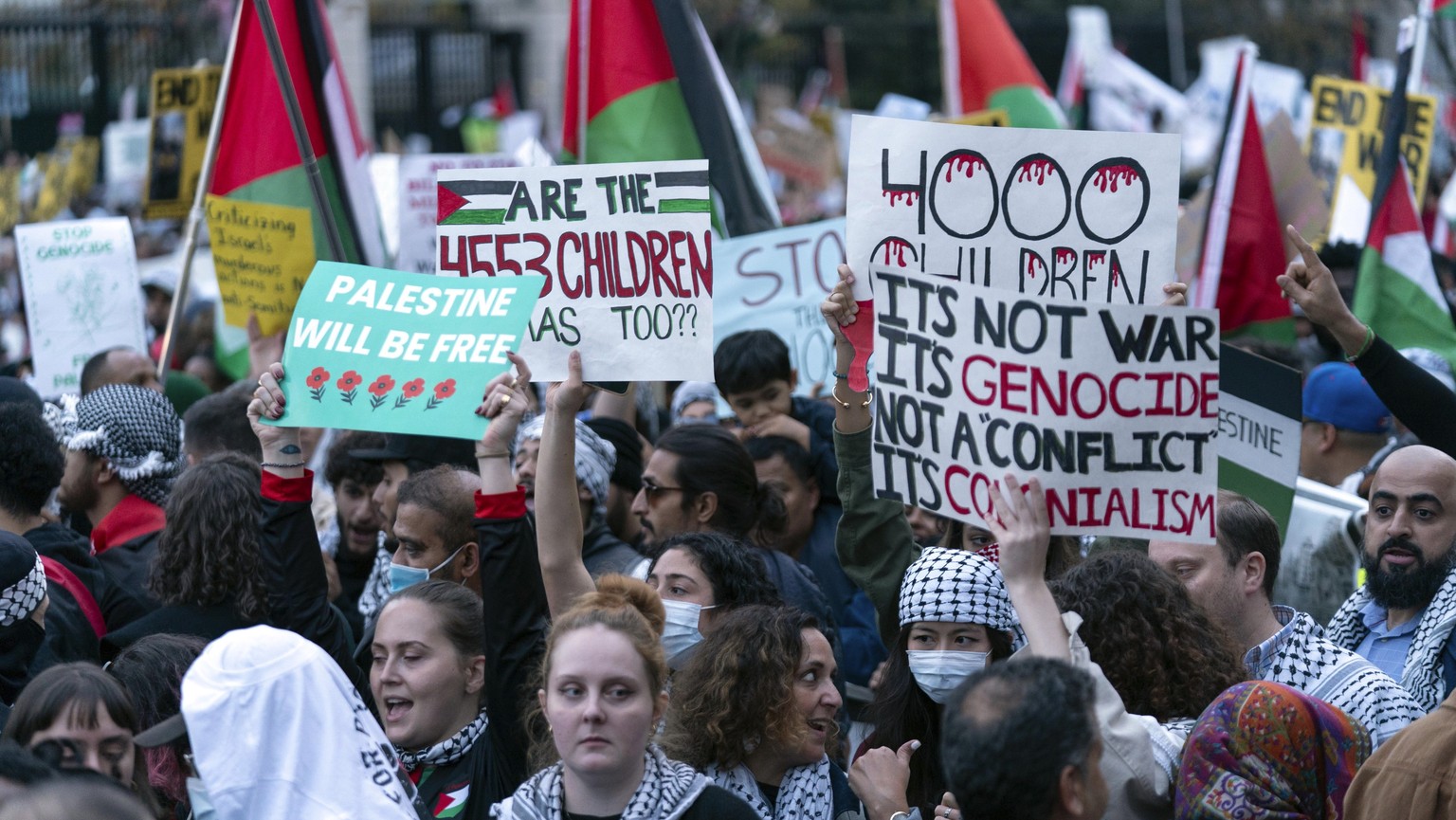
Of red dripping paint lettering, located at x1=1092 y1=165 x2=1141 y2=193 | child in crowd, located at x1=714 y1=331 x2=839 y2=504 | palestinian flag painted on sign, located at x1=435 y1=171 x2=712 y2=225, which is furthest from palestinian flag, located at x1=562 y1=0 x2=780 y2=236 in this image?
red dripping paint lettering, located at x1=1092 y1=165 x2=1141 y2=193

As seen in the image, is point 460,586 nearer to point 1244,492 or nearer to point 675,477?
point 675,477

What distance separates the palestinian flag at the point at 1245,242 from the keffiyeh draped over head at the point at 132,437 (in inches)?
Result: 203

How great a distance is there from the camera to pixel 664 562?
4.88 metres

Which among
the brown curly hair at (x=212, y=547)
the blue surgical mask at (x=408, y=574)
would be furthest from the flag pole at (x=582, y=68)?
the brown curly hair at (x=212, y=547)

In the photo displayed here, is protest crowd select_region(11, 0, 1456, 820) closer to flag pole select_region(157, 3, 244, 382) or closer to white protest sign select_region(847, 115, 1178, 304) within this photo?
white protest sign select_region(847, 115, 1178, 304)

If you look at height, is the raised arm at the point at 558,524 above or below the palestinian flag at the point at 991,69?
below

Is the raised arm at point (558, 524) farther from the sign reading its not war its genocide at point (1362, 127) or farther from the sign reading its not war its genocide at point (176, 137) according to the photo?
the sign reading its not war its genocide at point (1362, 127)

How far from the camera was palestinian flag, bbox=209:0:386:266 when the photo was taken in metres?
7.82

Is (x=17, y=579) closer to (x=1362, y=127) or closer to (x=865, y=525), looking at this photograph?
(x=865, y=525)

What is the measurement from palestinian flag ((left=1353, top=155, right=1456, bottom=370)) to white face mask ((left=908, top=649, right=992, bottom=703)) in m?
4.44

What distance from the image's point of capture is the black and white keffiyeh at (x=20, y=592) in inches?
167

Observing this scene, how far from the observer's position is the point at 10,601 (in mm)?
4258

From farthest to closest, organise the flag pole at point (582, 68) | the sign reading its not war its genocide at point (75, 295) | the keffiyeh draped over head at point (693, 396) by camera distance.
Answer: the sign reading its not war its genocide at point (75, 295), the keffiyeh draped over head at point (693, 396), the flag pole at point (582, 68)

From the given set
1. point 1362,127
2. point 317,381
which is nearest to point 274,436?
point 317,381
